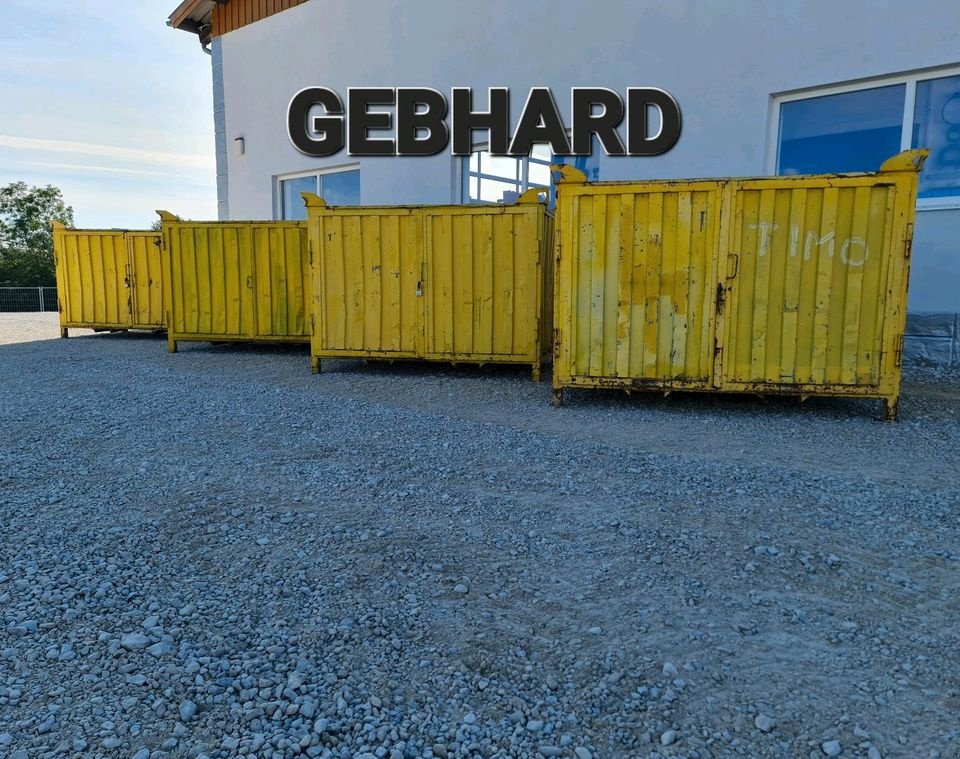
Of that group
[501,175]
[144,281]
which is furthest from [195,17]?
[501,175]

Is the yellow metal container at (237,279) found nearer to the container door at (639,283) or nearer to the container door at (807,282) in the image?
the container door at (639,283)

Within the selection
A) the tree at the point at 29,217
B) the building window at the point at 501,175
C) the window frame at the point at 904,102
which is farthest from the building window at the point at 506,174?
the tree at the point at 29,217

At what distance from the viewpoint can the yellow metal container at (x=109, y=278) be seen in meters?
11.4

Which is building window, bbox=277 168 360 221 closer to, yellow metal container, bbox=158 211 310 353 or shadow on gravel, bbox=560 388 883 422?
yellow metal container, bbox=158 211 310 353

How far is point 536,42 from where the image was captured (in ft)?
31.0

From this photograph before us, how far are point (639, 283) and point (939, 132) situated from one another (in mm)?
4221

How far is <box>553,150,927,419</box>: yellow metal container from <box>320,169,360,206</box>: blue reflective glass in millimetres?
7027

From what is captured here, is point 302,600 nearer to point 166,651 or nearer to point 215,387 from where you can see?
point 166,651

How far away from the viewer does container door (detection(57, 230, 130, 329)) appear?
11516mm

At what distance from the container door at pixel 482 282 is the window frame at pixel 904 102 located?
3.19 meters

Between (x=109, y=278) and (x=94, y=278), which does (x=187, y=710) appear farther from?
(x=94, y=278)

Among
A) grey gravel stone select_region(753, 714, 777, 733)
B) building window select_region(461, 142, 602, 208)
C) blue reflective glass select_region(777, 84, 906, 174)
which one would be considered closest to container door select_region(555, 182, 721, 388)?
blue reflective glass select_region(777, 84, 906, 174)

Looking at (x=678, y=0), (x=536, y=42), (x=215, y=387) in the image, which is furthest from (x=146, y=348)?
(x=678, y=0)

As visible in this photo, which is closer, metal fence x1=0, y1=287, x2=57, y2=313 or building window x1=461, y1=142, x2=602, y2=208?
building window x1=461, y1=142, x2=602, y2=208
